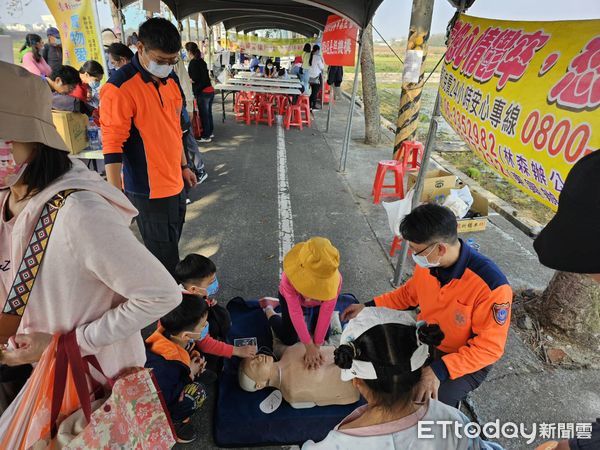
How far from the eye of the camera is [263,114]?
1114cm

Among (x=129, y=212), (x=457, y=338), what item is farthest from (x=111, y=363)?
(x=457, y=338)

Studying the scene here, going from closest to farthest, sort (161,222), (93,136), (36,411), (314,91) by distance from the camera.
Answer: (36,411)
(161,222)
(93,136)
(314,91)

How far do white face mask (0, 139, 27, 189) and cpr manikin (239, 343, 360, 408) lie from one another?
1.70 m

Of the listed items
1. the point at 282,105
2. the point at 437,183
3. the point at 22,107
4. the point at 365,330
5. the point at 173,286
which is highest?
the point at 22,107

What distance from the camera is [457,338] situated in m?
2.17

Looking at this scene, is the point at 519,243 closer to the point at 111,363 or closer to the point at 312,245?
the point at 312,245

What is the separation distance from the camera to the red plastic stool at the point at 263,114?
10163 millimetres

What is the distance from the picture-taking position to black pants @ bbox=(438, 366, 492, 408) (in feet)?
7.00

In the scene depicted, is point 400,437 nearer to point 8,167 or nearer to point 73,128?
point 8,167

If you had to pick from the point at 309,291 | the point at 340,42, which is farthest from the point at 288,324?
the point at 340,42

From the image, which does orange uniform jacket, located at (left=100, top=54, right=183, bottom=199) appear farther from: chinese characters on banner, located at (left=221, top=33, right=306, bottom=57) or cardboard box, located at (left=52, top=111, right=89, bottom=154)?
chinese characters on banner, located at (left=221, top=33, right=306, bottom=57)

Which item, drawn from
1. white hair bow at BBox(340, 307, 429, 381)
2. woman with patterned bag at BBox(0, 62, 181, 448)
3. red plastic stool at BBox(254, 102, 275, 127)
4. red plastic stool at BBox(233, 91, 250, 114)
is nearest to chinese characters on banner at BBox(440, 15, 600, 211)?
white hair bow at BBox(340, 307, 429, 381)

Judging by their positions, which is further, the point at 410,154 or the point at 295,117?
the point at 295,117

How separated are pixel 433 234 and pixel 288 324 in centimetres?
124
